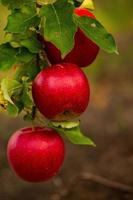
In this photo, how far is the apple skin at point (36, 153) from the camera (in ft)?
5.31

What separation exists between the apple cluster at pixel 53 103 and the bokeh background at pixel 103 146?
1.73m

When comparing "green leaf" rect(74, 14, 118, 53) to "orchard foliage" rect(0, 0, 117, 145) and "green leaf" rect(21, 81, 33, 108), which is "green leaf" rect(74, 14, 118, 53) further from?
"green leaf" rect(21, 81, 33, 108)

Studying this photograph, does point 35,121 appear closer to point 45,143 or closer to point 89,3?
point 45,143

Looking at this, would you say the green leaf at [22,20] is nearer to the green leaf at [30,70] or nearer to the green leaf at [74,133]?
the green leaf at [30,70]

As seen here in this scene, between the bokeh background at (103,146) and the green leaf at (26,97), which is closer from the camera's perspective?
the green leaf at (26,97)

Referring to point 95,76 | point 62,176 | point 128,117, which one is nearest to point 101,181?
point 62,176

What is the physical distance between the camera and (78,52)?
5.10 ft

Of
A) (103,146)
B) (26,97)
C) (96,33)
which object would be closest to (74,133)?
(26,97)

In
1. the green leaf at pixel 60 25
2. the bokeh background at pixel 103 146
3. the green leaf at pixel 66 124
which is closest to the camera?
the green leaf at pixel 60 25

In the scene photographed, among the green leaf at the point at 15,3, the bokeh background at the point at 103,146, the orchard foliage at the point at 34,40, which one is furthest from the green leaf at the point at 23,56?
the bokeh background at the point at 103,146

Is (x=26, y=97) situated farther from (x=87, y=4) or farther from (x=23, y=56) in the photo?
(x=87, y=4)

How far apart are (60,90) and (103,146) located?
3.76 meters

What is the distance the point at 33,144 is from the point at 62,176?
317cm

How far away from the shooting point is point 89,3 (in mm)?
1691
